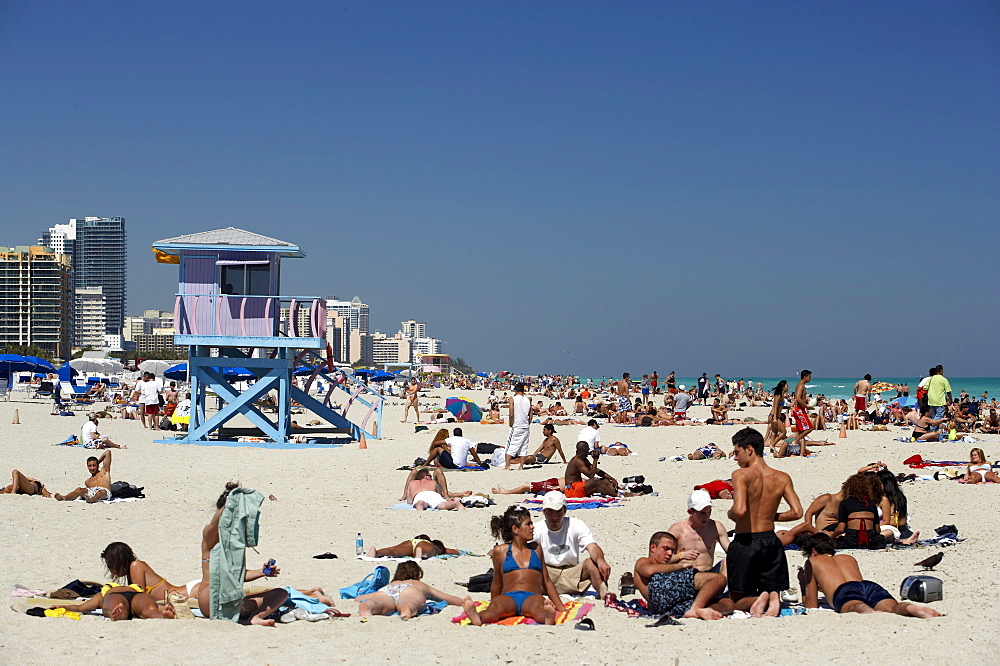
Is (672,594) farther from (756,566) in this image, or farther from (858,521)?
(858,521)

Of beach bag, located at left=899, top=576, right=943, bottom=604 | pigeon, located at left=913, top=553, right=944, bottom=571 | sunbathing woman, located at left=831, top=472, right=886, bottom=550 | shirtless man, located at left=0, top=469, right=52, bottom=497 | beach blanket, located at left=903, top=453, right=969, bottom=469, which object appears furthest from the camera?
beach blanket, located at left=903, top=453, right=969, bottom=469

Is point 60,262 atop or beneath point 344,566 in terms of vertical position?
atop

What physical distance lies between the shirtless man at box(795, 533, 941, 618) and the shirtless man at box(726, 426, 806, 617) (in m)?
0.23

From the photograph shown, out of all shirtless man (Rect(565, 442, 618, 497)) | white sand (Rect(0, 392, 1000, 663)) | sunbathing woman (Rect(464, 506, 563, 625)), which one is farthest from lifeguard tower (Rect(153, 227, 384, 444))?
sunbathing woman (Rect(464, 506, 563, 625))

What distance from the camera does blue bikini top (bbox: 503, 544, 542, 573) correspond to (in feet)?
19.7

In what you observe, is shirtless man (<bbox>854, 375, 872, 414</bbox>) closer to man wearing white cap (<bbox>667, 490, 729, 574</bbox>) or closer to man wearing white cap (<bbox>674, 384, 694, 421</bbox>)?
man wearing white cap (<bbox>674, 384, 694, 421</bbox>)

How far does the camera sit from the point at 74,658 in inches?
195

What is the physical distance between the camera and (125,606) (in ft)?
19.0

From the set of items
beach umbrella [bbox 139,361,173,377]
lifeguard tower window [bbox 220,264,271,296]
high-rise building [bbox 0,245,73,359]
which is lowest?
beach umbrella [bbox 139,361,173,377]

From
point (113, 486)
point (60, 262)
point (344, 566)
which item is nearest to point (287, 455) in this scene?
point (113, 486)

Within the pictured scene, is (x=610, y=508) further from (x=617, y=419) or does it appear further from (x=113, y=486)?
(x=617, y=419)

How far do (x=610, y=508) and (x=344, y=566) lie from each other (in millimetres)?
3864

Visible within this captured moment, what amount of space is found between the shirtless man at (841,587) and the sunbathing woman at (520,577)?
5.70ft

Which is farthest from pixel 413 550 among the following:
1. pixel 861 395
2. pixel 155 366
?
pixel 155 366
